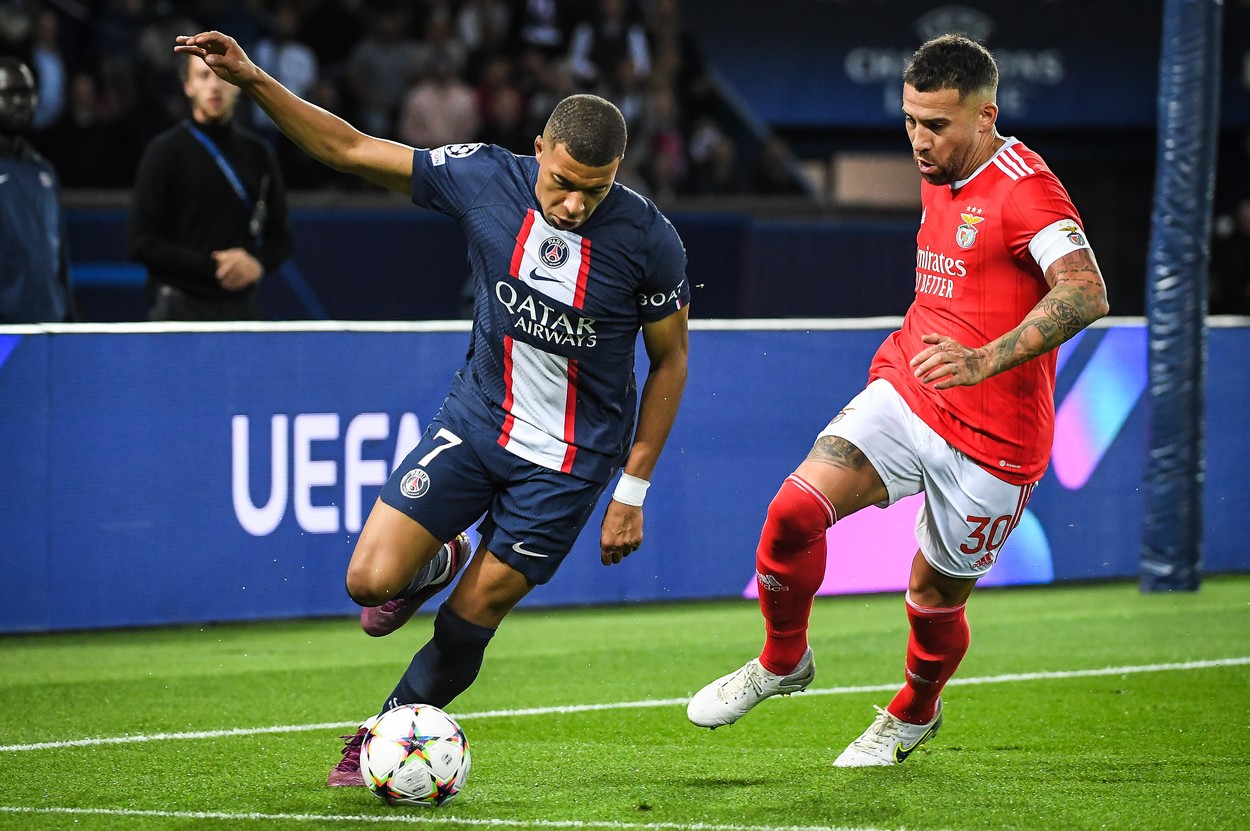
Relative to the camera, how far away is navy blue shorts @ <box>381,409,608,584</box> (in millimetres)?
5242

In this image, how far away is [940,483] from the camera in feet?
17.9

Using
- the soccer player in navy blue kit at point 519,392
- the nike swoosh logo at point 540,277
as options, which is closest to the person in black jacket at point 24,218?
the soccer player in navy blue kit at point 519,392

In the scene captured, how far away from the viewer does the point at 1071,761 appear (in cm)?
571

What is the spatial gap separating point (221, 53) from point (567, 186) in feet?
3.48

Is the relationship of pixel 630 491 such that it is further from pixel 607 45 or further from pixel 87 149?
pixel 607 45

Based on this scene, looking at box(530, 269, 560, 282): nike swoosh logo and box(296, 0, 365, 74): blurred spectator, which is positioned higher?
box(296, 0, 365, 74): blurred spectator

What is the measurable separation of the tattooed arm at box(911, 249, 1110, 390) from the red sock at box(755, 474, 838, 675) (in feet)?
2.16

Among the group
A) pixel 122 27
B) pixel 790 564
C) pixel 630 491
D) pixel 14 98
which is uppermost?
pixel 122 27

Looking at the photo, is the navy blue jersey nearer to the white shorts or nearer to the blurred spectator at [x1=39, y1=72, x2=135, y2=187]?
the white shorts

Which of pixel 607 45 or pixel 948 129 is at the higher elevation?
pixel 607 45

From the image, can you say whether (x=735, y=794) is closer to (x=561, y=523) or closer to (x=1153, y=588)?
(x=561, y=523)

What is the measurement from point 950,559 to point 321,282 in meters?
9.44

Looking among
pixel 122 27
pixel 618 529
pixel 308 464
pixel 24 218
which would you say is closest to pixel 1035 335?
pixel 618 529

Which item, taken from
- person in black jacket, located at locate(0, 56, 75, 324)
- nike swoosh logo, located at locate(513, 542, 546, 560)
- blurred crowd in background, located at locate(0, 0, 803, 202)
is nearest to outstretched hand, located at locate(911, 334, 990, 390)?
nike swoosh logo, located at locate(513, 542, 546, 560)
